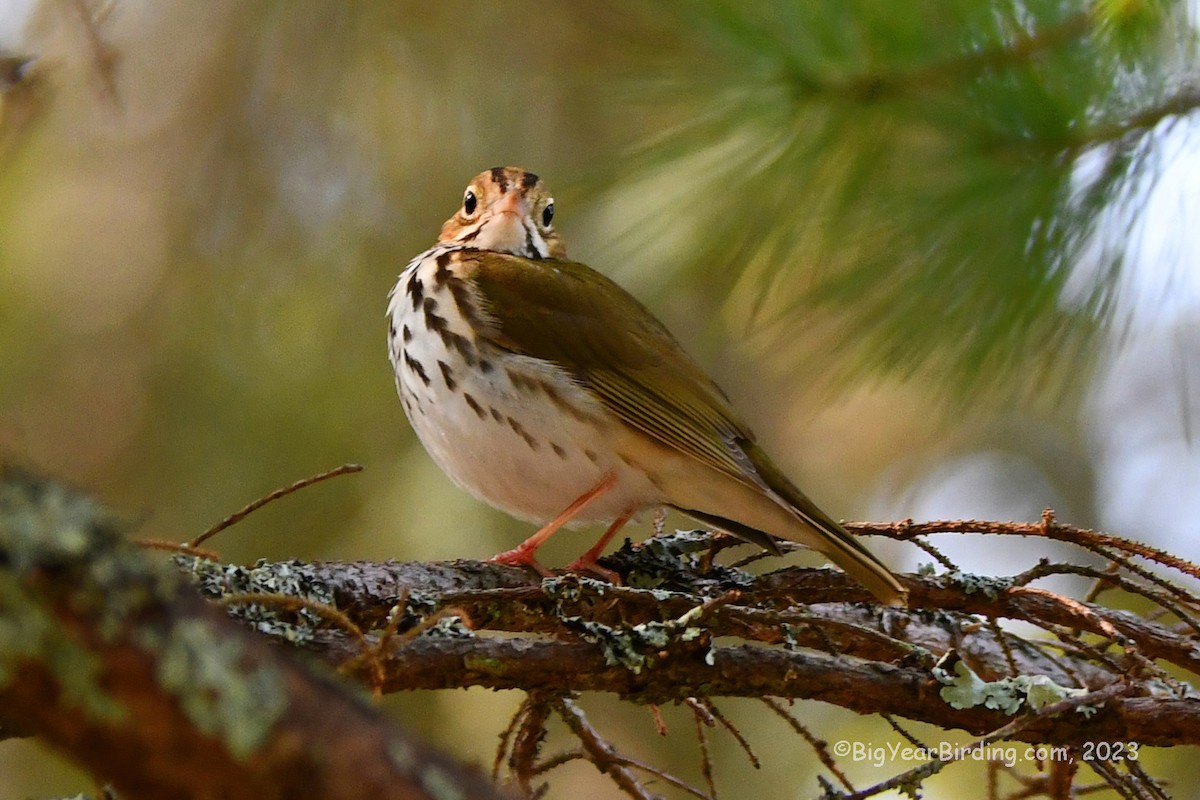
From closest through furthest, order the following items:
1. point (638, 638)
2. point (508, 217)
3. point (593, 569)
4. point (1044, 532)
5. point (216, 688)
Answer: point (216, 688)
point (638, 638)
point (1044, 532)
point (593, 569)
point (508, 217)

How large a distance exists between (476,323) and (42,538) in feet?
8.75

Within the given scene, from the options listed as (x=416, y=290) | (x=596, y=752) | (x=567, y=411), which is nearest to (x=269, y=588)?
(x=596, y=752)

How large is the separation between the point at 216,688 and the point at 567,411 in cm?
255

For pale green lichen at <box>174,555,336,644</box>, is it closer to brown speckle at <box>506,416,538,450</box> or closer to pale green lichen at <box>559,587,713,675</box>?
pale green lichen at <box>559,587,713,675</box>

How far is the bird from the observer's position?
339 cm

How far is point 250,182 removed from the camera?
509 cm

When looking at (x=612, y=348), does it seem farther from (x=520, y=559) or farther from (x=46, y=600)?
(x=46, y=600)

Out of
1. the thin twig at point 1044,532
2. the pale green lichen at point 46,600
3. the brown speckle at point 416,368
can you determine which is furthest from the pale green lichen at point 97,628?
the brown speckle at point 416,368

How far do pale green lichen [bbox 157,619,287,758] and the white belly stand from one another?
8.06 feet

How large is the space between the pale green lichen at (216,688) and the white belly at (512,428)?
96.8 inches

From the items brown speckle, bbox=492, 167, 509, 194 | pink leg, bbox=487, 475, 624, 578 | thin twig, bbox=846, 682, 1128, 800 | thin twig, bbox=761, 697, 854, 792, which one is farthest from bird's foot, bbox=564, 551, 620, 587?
brown speckle, bbox=492, 167, 509, 194

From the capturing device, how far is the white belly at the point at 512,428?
3.41 m

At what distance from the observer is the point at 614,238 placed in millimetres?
3283

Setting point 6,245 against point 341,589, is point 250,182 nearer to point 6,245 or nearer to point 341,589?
point 6,245
